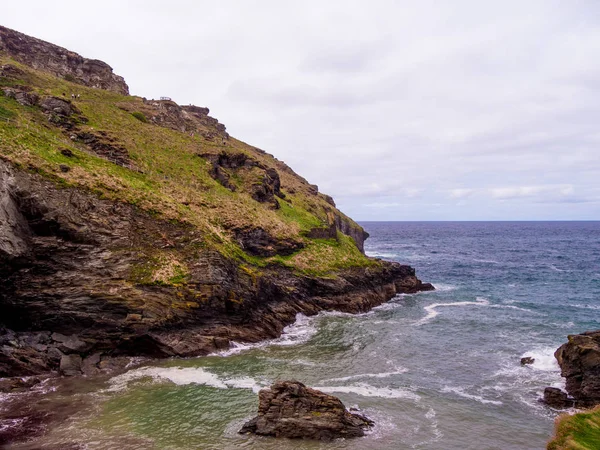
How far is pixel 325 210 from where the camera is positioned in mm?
94938

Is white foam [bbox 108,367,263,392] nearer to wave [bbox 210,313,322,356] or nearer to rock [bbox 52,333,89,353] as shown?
wave [bbox 210,313,322,356]

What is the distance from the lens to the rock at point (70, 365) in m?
31.6

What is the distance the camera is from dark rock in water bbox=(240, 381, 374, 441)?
23953 millimetres

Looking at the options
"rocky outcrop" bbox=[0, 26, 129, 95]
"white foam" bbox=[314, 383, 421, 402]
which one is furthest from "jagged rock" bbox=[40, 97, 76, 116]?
"white foam" bbox=[314, 383, 421, 402]

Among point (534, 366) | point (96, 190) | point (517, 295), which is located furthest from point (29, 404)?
point (517, 295)

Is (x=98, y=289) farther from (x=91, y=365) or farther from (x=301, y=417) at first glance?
(x=301, y=417)

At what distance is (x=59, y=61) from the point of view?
279ft

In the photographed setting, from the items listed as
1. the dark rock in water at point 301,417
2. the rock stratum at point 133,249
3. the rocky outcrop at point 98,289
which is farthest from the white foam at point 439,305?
the dark rock in water at point 301,417

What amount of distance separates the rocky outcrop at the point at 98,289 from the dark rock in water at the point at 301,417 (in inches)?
582

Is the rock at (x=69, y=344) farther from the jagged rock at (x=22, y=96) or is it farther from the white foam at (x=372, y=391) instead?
the jagged rock at (x=22, y=96)

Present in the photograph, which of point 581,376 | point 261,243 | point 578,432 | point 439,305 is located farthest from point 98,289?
point 439,305

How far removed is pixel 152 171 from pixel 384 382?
43198mm

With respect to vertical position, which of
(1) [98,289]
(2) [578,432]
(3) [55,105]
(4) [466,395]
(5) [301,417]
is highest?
(3) [55,105]

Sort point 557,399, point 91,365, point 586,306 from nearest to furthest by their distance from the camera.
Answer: point 557,399, point 91,365, point 586,306
